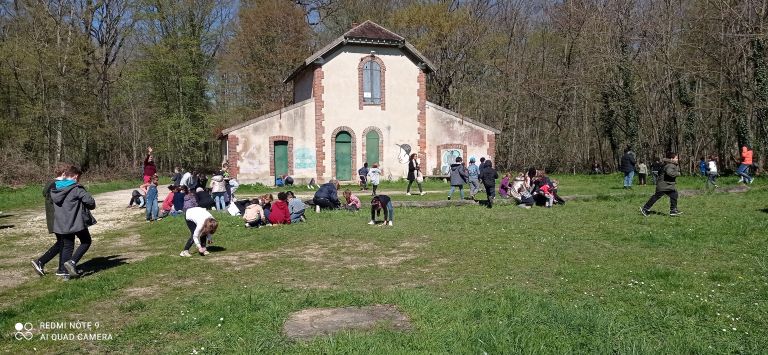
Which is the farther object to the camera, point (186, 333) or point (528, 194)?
point (528, 194)

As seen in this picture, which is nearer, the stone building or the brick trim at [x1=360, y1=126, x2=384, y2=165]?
the stone building

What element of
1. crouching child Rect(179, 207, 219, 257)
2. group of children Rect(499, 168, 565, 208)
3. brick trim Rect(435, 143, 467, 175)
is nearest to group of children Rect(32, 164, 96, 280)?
crouching child Rect(179, 207, 219, 257)

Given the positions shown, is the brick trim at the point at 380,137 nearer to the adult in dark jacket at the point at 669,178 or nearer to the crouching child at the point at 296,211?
the crouching child at the point at 296,211

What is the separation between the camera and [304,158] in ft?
90.6

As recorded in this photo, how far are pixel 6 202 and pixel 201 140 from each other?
71.8 feet

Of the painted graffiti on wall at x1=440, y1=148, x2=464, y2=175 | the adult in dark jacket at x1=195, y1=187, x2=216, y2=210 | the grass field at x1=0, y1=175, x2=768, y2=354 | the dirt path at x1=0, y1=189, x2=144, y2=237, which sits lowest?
the grass field at x1=0, y1=175, x2=768, y2=354

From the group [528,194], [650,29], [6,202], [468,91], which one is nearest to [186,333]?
[528,194]

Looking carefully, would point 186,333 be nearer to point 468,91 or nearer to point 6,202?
point 6,202

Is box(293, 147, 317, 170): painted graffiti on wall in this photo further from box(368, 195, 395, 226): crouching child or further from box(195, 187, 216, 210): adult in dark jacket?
box(368, 195, 395, 226): crouching child

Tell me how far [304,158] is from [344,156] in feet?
7.19

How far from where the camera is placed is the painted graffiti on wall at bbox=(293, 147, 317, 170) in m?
27.5

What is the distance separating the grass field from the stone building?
14511 millimetres

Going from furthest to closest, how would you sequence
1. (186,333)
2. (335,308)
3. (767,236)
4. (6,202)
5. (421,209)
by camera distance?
1. (6,202)
2. (421,209)
3. (767,236)
4. (335,308)
5. (186,333)

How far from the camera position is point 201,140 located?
1618 inches
